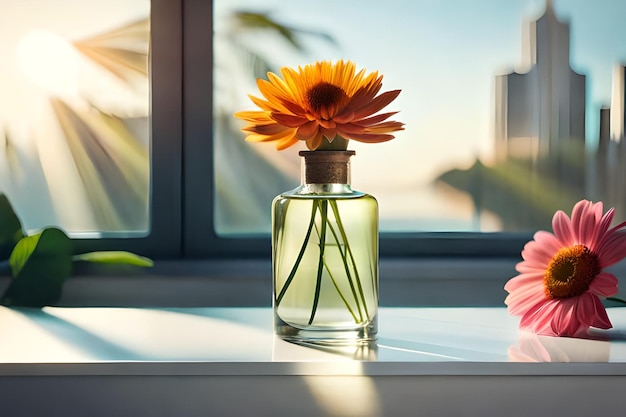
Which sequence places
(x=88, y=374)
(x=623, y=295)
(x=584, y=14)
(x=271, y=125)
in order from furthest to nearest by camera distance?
(x=584, y=14), (x=623, y=295), (x=271, y=125), (x=88, y=374)

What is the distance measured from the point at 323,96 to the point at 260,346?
0.91 feet

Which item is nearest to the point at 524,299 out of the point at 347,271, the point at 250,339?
the point at 347,271

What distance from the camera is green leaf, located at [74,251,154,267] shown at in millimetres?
1198

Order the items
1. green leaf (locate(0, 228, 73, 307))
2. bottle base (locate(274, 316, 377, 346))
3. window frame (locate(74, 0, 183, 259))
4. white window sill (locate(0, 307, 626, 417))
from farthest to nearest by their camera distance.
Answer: window frame (locate(74, 0, 183, 259)) < green leaf (locate(0, 228, 73, 307)) < bottle base (locate(274, 316, 377, 346)) < white window sill (locate(0, 307, 626, 417))

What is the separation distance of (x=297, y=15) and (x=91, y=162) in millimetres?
442

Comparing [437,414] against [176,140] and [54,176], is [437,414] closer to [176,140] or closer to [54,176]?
[176,140]

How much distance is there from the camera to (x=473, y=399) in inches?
27.9

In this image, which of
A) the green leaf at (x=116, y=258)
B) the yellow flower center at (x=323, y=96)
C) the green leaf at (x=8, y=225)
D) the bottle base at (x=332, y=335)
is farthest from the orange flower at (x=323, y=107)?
the green leaf at (x=8, y=225)

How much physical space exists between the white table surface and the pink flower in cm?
2

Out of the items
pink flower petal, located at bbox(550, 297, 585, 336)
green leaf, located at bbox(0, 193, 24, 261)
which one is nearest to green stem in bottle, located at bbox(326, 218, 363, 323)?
pink flower petal, located at bbox(550, 297, 585, 336)

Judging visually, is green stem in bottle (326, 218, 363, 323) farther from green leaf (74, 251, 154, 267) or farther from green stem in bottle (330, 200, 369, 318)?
green leaf (74, 251, 154, 267)

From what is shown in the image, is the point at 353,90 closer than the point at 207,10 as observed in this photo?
Yes

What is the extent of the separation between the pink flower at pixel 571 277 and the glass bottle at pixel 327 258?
0.20 meters

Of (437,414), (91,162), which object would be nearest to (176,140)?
(91,162)
